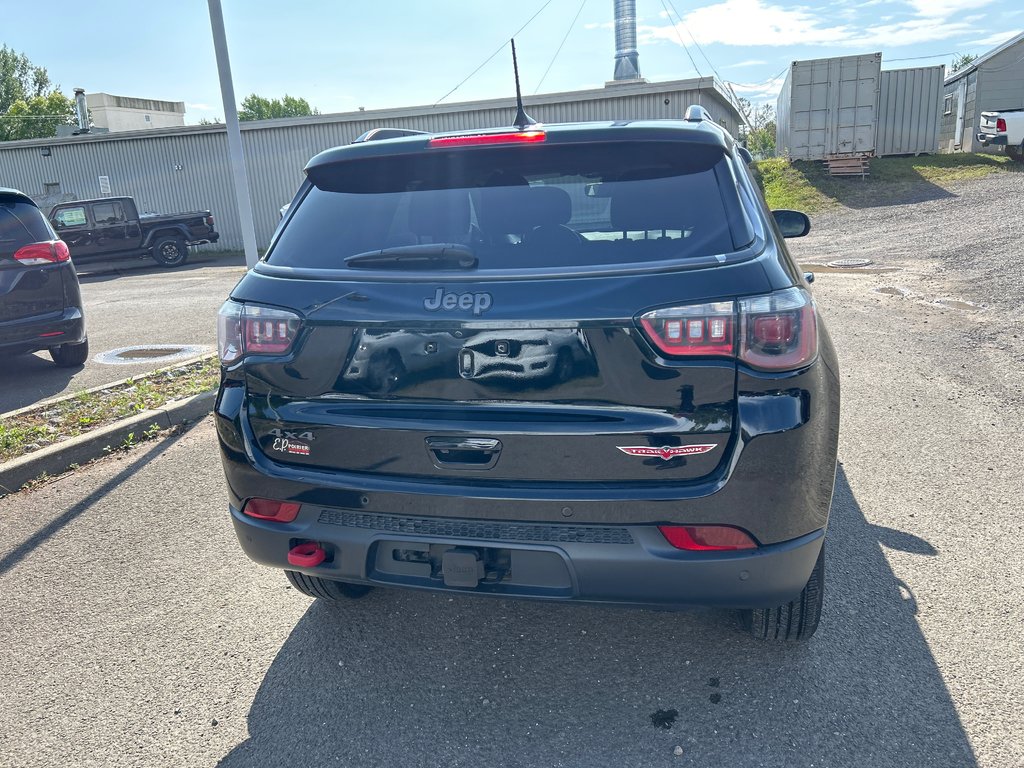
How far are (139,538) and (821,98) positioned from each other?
2347 cm

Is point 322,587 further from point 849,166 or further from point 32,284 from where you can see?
point 849,166

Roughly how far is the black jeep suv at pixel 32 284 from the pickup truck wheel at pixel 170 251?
1517 centimetres

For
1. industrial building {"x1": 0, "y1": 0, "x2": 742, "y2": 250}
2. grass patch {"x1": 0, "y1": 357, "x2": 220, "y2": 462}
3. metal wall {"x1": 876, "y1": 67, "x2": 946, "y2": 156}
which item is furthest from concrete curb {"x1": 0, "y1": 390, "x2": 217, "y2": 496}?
metal wall {"x1": 876, "y1": 67, "x2": 946, "y2": 156}

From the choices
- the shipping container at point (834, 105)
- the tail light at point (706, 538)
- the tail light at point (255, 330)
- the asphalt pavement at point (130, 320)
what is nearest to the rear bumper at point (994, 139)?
the shipping container at point (834, 105)

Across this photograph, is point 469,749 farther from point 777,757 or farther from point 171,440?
point 171,440

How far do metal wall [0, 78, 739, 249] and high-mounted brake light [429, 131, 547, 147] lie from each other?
2093 cm

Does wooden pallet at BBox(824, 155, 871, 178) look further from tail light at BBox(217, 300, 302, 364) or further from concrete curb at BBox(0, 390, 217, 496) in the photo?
tail light at BBox(217, 300, 302, 364)

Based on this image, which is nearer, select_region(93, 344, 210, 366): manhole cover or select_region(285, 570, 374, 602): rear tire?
select_region(285, 570, 374, 602): rear tire

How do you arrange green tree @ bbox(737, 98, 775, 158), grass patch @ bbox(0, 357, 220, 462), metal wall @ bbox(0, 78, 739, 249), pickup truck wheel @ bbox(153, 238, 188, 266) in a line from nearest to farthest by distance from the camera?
grass patch @ bbox(0, 357, 220, 462) < pickup truck wheel @ bbox(153, 238, 188, 266) < metal wall @ bbox(0, 78, 739, 249) < green tree @ bbox(737, 98, 775, 158)

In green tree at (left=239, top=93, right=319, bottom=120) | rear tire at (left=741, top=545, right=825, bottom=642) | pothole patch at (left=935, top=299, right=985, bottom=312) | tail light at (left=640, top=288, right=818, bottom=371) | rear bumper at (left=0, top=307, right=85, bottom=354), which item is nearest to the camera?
tail light at (left=640, top=288, right=818, bottom=371)

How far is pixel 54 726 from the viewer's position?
8.55ft

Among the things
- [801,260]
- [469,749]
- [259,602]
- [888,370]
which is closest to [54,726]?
[259,602]

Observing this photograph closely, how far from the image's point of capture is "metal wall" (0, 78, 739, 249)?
23.7 meters

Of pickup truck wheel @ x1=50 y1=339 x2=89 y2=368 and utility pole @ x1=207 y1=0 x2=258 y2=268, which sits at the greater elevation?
utility pole @ x1=207 y1=0 x2=258 y2=268
